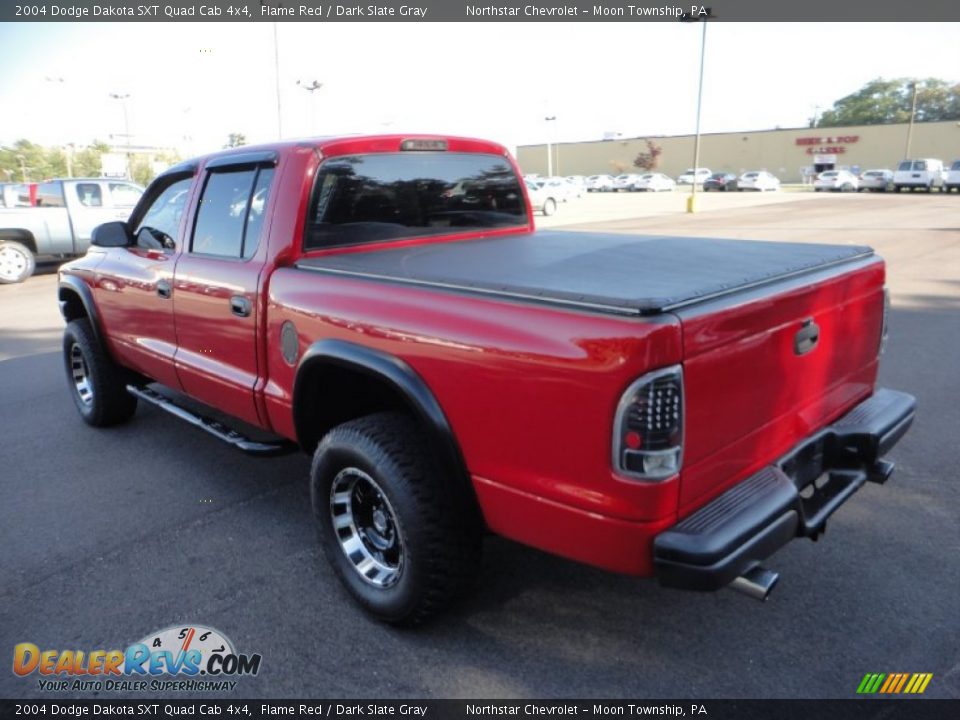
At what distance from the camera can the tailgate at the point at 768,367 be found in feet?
7.07

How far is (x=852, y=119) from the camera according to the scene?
10481 centimetres

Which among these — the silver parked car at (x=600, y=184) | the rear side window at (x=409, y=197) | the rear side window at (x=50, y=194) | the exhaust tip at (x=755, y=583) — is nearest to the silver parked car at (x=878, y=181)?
the silver parked car at (x=600, y=184)

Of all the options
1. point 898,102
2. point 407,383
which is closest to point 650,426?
point 407,383

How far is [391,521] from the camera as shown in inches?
114

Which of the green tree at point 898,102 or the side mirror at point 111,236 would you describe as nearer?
the side mirror at point 111,236

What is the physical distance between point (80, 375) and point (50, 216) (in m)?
9.94

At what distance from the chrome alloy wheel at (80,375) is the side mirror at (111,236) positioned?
3.93ft

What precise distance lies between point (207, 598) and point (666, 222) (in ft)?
74.5

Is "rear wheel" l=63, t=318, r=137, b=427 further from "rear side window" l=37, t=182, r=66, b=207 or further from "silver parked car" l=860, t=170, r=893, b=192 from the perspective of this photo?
"silver parked car" l=860, t=170, r=893, b=192

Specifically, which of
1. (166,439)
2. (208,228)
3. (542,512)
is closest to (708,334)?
(542,512)

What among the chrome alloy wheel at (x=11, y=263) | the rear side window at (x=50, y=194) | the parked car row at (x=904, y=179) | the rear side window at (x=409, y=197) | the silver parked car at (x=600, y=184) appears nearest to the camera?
the rear side window at (x=409, y=197)

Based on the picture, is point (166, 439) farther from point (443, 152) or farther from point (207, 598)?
point (443, 152)

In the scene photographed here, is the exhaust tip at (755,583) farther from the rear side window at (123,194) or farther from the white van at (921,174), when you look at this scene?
the white van at (921,174)
